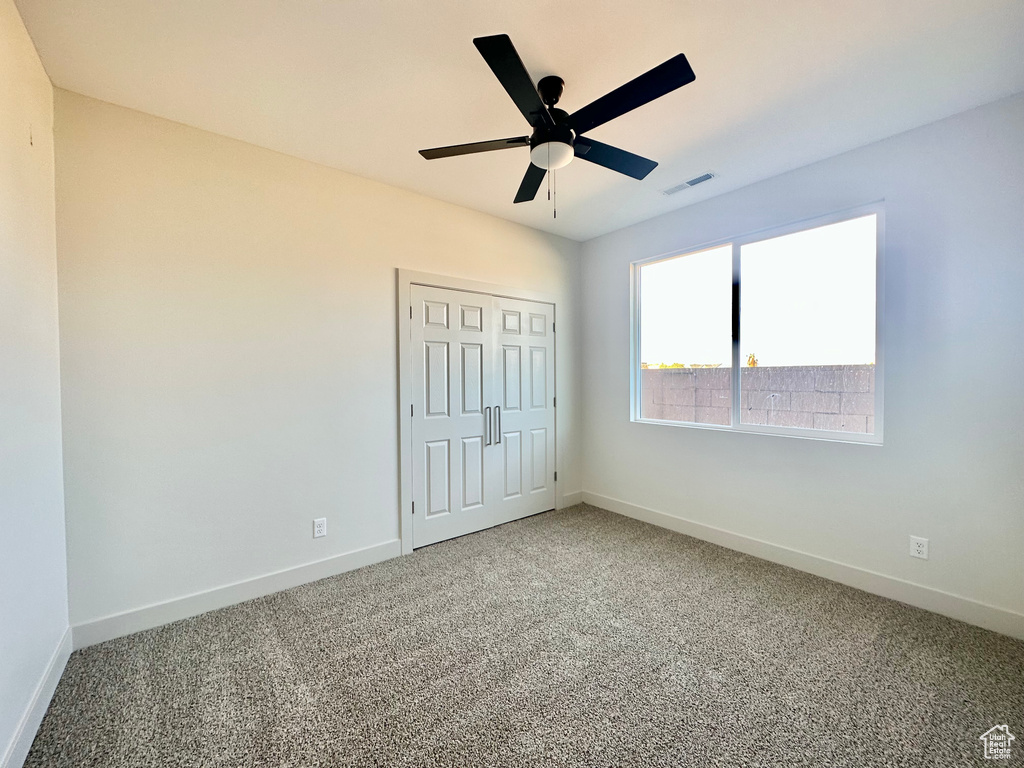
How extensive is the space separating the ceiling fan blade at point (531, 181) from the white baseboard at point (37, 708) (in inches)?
116

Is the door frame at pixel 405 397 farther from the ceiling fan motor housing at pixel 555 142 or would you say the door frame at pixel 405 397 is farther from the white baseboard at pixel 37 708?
the white baseboard at pixel 37 708

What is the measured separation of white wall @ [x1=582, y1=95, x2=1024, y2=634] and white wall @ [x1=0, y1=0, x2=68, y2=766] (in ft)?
12.6

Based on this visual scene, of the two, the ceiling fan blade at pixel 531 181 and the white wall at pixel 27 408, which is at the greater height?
the ceiling fan blade at pixel 531 181

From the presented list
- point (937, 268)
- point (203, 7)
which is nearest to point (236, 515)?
point (203, 7)

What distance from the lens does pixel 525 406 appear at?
12.4ft

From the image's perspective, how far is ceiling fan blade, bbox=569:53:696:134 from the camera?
140 cm

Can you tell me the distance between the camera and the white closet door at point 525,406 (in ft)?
11.9

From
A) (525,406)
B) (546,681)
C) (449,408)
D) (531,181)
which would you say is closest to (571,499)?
(525,406)

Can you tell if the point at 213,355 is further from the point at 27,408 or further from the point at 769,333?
the point at 769,333

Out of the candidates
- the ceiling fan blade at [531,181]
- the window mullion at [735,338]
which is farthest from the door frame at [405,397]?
the window mullion at [735,338]

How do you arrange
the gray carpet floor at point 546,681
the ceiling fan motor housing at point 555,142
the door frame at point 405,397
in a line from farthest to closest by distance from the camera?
the door frame at point 405,397 → the ceiling fan motor housing at point 555,142 → the gray carpet floor at point 546,681

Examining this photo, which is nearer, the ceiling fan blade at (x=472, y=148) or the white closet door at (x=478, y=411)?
the ceiling fan blade at (x=472, y=148)

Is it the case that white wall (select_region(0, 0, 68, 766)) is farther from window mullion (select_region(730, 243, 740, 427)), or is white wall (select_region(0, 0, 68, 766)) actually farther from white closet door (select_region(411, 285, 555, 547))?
window mullion (select_region(730, 243, 740, 427))

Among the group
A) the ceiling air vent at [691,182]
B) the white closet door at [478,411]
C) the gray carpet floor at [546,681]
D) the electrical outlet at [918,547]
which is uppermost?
the ceiling air vent at [691,182]
